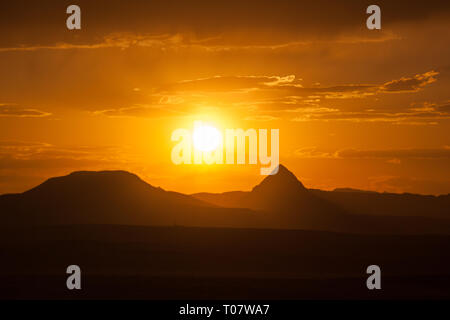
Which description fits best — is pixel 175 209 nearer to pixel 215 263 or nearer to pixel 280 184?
pixel 215 263

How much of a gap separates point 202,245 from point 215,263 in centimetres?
1276

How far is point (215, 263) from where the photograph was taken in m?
100

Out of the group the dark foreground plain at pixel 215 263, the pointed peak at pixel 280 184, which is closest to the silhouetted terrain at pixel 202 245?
the dark foreground plain at pixel 215 263

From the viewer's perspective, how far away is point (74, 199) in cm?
14612

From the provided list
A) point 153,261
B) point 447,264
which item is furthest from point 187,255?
point 447,264

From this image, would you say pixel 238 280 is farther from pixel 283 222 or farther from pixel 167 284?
pixel 283 222

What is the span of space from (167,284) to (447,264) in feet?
183

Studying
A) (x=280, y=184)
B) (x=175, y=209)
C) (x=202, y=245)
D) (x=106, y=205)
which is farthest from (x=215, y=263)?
(x=280, y=184)

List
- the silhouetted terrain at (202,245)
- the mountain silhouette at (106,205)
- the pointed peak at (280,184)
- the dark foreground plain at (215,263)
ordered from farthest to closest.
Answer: the pointed peak at (280,184) < the mountain silhouette at (106,205) < the silhouetted terrain at (202,245) < the dark foreground plain at (215,263)

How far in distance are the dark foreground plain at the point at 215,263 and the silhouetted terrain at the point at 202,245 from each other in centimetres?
24

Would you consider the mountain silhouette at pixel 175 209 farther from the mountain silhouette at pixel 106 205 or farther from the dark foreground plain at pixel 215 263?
the dark foreground plain at pixel 215 263

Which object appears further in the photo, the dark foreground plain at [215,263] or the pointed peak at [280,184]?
the pointed peak at [280,184]

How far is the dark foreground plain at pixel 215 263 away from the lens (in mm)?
74188

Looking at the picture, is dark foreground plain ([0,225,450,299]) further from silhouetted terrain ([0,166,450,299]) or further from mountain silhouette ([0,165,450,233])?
mountain silhouette ([0,165,450,233])
